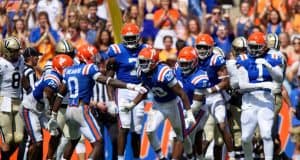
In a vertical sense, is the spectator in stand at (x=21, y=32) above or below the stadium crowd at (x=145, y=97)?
above

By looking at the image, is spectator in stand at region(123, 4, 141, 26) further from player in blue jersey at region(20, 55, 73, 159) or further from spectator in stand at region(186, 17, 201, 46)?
player in blue jersey at region(20, 55, 73, 159)

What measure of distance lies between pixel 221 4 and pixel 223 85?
19.0 ft

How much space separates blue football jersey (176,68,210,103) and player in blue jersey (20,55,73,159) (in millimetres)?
1601

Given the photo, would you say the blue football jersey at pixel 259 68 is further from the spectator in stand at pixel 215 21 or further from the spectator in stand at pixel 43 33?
the spectator in stand at pixel 43 33

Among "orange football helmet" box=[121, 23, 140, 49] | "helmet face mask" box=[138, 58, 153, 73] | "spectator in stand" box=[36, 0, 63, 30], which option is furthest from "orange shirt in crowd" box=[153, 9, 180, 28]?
"helmet face mask" box=[138, 58, 153, 73]

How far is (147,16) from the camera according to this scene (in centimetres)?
2055

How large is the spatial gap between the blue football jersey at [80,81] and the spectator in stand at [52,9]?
19.1 feet

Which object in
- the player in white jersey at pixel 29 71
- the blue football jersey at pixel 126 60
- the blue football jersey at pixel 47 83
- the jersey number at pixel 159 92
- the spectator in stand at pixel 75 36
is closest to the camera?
the jersey number at pixel 159 92

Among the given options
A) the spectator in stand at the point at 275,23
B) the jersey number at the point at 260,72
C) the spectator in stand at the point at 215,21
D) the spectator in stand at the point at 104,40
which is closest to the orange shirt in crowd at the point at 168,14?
the spectator in stand at the point at 215,21

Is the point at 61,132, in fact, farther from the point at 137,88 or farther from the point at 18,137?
the point at 137,88

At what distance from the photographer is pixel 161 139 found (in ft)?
58.5

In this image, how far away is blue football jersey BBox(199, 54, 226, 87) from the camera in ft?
52.8

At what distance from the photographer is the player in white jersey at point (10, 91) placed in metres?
16.0

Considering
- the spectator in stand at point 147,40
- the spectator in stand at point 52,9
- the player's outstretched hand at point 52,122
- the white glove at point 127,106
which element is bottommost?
the player's outstretched hand at point 52,122
